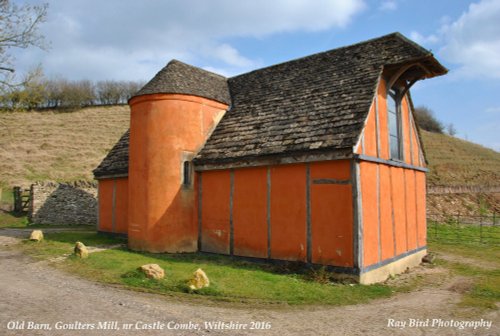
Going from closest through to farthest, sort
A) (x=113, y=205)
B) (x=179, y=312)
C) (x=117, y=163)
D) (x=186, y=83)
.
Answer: (x=179, y=312)
(x=186, y=83)
(x=113, y=205)
(x=117, y=163)

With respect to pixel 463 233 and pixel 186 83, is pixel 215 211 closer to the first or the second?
pixel 186 83

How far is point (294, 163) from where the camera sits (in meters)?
10.7

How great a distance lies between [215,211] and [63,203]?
47.4 ft

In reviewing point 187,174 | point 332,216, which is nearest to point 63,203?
point 187,174

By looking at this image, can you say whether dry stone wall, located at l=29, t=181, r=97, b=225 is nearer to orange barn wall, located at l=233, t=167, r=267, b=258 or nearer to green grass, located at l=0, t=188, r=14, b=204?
green grass, located at l=0, t=188, r=14, b=204

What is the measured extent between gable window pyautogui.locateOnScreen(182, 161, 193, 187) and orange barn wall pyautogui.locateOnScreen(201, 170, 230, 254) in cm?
49

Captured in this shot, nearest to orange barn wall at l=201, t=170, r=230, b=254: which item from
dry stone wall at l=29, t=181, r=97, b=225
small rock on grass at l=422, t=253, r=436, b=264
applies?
small rock on grass at l=422, t=253, r=436, b=264

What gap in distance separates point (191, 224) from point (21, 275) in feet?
17.7

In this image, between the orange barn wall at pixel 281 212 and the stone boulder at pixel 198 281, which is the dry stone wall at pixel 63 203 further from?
the stone boulder at pixel 198 281

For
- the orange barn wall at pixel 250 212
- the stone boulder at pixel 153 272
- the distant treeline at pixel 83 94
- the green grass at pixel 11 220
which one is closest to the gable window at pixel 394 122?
the orange barn wall at pixel 250 212

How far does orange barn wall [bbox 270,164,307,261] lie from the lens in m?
10.5

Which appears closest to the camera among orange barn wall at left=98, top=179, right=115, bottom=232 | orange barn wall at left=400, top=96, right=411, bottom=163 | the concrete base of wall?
the concrete base of wall

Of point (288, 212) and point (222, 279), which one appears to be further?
point (288, 212)
